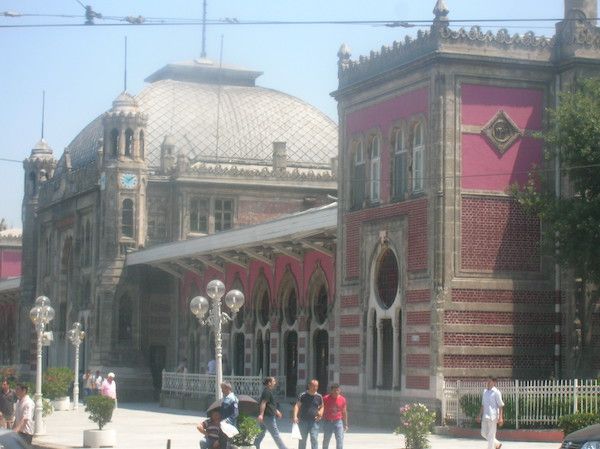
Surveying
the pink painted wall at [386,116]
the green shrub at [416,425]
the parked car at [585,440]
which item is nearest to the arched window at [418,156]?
the pink painted wall at [386,116]

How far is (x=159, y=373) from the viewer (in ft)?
199

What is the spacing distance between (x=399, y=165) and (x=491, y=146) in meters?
2.81

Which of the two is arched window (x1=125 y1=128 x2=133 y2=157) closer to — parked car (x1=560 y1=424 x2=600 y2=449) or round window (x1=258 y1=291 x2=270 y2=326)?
round window (x1=258 y1=291 x2=270 y2=326)

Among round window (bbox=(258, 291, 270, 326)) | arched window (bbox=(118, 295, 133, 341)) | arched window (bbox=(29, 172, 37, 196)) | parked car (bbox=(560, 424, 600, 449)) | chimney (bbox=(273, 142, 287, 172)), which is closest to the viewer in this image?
parked car (bbox=(560, 424, 600, 449))

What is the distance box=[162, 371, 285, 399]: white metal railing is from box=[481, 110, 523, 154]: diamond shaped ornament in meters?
11.7

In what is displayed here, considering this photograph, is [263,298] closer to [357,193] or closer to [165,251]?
[165,251]

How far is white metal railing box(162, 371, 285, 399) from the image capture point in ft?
148

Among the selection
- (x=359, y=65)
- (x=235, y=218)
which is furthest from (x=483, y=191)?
(x=235, y=218)

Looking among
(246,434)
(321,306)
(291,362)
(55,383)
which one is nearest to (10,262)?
(55,383)

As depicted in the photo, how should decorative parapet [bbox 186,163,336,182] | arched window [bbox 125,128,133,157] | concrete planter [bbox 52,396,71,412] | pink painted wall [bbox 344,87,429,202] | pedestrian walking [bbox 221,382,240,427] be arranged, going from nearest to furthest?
pedestrian walking [bbox 221,382,240,427] → pink painted wall [bbox 344,87,429,202] → concrete planter [bbox 52,396,71,412] → arched window [bbox 125,128,133,157] → decorative parapet [bbox 186,163,336,182]

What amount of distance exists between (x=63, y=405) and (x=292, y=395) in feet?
28.8

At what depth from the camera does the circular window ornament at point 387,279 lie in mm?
37481

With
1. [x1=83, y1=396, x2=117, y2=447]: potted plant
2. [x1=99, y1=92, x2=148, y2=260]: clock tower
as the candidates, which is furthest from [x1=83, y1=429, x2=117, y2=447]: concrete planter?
[x1=99, y1=92, x2=148, y2=260]: clock tower

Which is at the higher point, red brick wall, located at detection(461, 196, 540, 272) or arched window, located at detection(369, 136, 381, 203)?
arched window, located at detection(369, 136, 381, 203)
